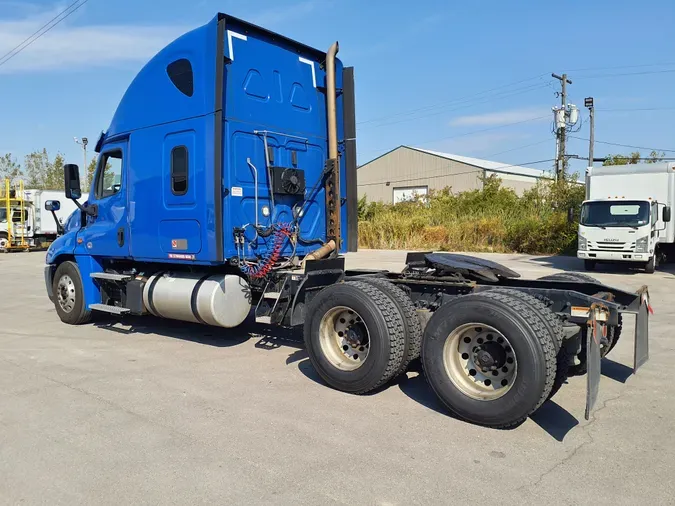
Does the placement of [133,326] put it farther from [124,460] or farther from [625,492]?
[625,492]

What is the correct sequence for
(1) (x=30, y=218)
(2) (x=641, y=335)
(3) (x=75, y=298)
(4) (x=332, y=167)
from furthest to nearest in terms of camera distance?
(1) (x=30, y=218), (3) (x=75, y=298), (4) (x=332, y=167), (2) (x=641, y=335)

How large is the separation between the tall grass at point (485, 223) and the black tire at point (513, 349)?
21098 millimetres

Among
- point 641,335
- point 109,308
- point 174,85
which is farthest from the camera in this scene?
point 109,308

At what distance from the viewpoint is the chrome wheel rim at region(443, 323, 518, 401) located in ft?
15.1

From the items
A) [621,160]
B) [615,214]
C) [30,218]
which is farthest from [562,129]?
[30,218]

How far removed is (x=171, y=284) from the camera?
7.52 meters

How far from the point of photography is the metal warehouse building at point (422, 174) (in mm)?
53469

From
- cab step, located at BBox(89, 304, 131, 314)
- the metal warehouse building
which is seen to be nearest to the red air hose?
cab step, located at BBox(89, 304, 131, 314)

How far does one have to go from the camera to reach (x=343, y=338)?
18.4ft

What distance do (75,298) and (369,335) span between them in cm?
563

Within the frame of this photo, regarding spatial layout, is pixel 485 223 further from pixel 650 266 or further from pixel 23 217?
pixel 23 217

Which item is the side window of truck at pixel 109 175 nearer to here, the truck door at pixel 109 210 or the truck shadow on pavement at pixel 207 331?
the truck door at pixel 109 210

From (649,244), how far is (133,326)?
14333 mm

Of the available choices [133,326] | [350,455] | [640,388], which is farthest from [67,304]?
[640,388]
